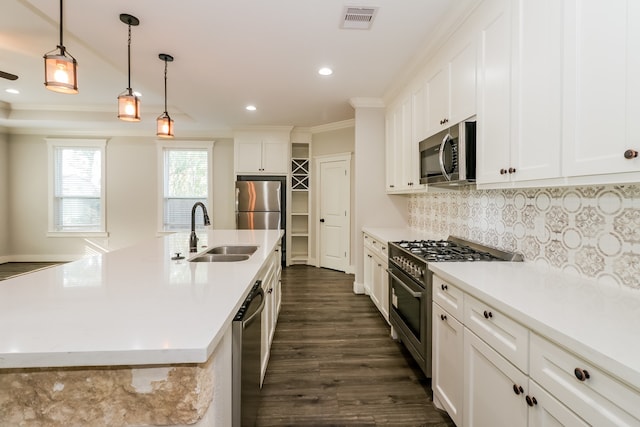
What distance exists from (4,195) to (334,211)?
21.1ft

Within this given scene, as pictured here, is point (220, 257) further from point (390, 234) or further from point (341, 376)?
point (390, 234)

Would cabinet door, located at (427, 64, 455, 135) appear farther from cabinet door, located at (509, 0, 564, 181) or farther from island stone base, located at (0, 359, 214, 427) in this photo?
island stone base, located at (0, 359, 214, 427)

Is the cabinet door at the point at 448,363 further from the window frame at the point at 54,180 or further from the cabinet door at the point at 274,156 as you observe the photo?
the window frame at the point at 54,180

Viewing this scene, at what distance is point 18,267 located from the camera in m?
5.79

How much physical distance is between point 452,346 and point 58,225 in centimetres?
752

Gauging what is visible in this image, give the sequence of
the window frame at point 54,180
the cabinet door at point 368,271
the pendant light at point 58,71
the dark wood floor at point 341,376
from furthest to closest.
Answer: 1. the window frame at point 54,180
2. the cabinet door at point 368,271
3. the dark wood floor at point 341,376
4. the pendant light at point 58,71

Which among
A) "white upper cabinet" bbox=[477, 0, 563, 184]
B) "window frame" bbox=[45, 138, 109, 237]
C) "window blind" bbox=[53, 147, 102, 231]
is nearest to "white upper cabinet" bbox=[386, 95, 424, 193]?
"white upper cabinet" bbox=[477, 0, 563, 184]

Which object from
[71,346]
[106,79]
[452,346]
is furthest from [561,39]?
[106,79]

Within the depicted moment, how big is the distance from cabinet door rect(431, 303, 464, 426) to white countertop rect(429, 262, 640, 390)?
0.84ft

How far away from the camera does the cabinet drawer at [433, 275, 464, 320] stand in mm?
1580

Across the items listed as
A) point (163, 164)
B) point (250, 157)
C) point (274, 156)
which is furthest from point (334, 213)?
point (163, 164)

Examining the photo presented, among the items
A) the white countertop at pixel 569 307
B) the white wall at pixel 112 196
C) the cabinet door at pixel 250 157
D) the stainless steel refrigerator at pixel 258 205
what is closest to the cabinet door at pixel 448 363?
the white countertop at pixel 569 307

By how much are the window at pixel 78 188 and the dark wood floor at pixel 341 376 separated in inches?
198

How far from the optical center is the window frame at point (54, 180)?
6102mm
